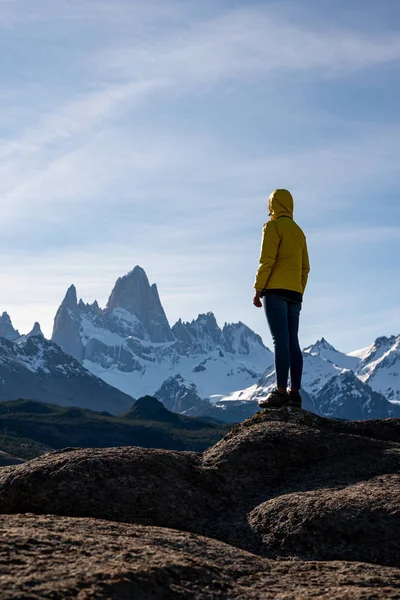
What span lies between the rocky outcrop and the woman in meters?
2.06

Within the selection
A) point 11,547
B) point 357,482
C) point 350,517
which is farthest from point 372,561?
point 11,547

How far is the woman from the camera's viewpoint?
13.3 meters

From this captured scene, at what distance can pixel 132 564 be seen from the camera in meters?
6.25

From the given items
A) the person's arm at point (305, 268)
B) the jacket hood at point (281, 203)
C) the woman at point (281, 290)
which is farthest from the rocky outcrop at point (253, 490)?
the jacket hood at point (281, 203)

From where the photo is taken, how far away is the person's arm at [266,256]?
43.6 feet

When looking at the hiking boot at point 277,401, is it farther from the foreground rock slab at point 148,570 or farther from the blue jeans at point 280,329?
the foreground rock slab at point 148,570

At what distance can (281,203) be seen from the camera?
45.5 feet

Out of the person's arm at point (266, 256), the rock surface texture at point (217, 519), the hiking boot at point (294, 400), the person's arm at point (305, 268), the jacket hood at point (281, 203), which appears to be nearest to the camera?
the rock surface texture at point (217, 519)

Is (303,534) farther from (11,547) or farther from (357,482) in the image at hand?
(11,547)

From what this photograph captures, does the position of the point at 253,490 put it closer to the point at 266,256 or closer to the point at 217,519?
the point at 217,519

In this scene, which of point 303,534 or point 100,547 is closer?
point 100,547

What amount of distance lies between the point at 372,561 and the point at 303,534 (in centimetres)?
78

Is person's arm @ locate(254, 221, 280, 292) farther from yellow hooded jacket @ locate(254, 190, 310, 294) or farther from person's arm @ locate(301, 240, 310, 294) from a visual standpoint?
person's arm @ locate(301, 240, 310, 294)

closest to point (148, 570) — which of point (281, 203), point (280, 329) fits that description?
point (280, 329)
